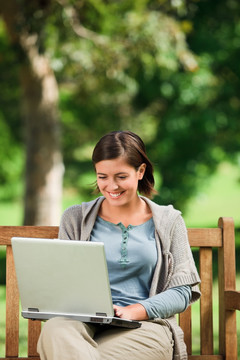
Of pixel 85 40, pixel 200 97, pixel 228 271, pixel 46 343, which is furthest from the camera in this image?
pixel 200 97

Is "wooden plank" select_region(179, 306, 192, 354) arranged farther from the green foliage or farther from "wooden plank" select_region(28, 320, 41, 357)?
the green foliage

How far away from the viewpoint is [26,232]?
358 centimetres

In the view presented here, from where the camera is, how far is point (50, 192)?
38.0ft

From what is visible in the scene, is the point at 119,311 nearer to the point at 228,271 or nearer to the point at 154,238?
the point at 154,238

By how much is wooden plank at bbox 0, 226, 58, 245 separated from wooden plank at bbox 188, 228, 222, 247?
2.24 feet

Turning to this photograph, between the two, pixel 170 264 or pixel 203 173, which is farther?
pixel 203 173

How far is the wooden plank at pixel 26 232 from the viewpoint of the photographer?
358 centimetres

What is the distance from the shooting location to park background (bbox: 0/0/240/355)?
10.7 meters

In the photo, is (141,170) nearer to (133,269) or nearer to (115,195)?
(115,195)

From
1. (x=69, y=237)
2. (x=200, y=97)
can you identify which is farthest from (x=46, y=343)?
(x=200, y=97)

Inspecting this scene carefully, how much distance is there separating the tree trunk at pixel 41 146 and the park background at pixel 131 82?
16 mm

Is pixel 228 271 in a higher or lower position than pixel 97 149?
lower

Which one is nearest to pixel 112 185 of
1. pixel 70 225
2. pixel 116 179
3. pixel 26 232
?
pixel 116 179

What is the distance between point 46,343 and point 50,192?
873cm
